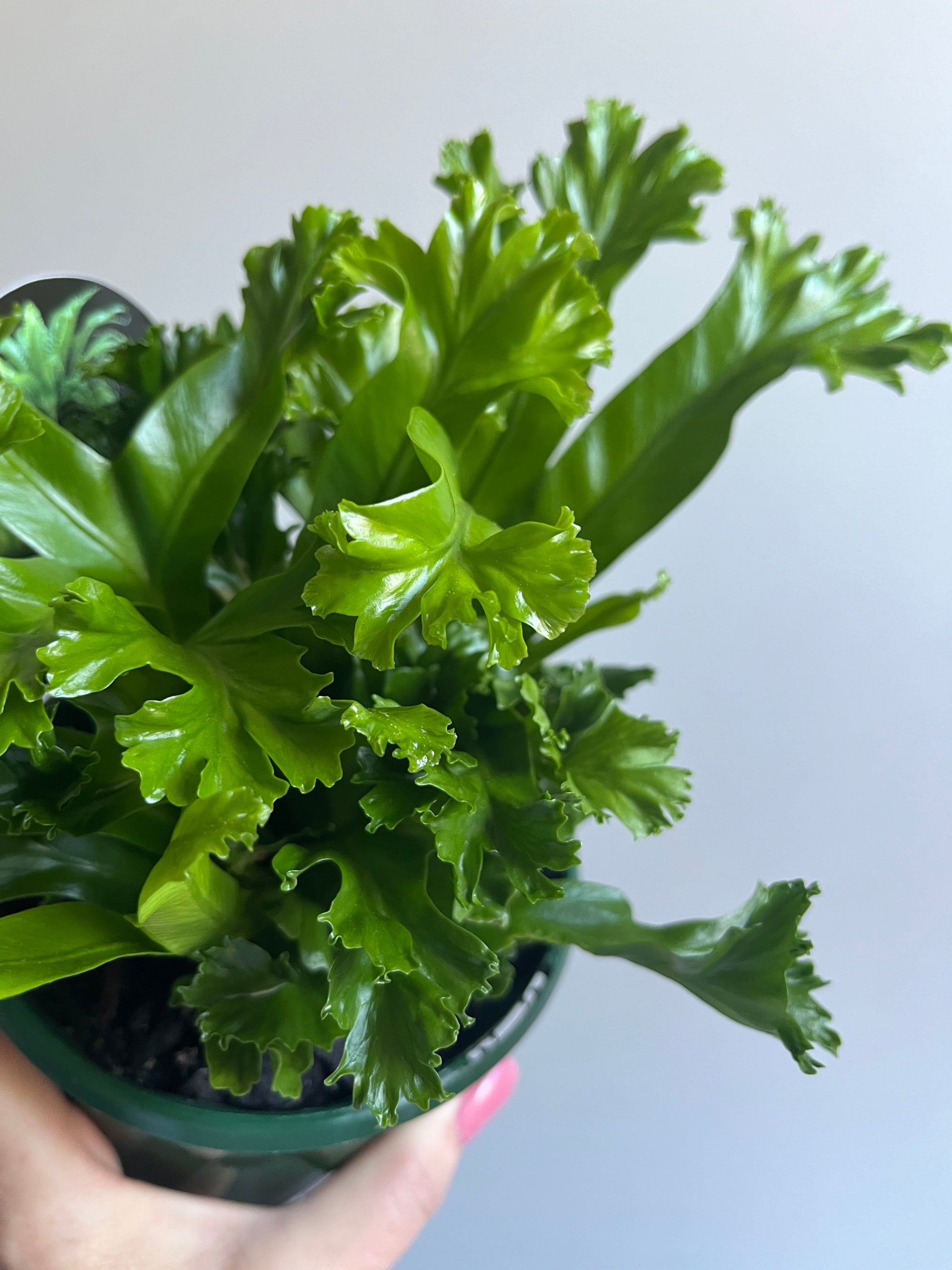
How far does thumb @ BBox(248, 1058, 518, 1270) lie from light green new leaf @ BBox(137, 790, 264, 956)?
0.21m

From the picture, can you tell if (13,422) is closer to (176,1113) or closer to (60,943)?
(60,943)

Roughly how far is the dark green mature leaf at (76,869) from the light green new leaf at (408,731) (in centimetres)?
15

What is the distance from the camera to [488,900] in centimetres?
39

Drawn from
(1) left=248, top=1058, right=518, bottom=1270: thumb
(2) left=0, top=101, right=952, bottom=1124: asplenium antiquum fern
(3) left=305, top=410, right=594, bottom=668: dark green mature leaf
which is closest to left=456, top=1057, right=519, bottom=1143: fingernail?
(1) left=248, top=1058, right=518, bottom=1270: thumb

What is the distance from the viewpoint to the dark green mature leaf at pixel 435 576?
27 cm

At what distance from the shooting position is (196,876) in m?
0.33

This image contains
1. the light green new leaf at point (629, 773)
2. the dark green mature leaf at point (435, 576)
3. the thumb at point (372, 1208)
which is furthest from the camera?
the thumb at point (372, 1208)

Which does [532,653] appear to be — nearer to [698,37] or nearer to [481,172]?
[481,172]

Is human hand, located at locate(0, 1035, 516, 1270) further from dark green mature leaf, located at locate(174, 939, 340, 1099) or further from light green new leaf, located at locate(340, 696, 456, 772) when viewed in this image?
light green new leaf, located at locate(340, 696, 456, 772)

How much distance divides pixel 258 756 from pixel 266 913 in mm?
132

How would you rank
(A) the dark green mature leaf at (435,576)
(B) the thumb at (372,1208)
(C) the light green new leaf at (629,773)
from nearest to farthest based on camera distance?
1. (A) the dark green mature leaf at (435,576)
2. (C) the light green new leaf at (629,773)
3. (B) the thumb at (372,1208)

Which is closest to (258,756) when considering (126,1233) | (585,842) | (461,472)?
(461,472)

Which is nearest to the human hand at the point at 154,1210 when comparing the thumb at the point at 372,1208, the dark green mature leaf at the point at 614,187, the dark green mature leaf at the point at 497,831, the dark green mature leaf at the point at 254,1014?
the thumb at the point at 372,1208

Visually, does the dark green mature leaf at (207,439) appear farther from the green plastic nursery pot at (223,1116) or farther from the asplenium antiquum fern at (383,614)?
the green plastic nursery pot at (223,1116)
